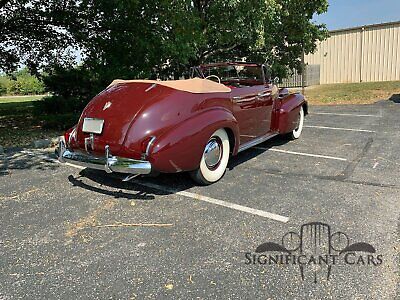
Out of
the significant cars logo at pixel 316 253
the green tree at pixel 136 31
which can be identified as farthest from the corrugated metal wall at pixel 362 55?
the significant cars logo at pixel 316 253

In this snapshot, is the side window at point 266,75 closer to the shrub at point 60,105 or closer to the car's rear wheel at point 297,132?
the car's rear wheel at point 297,132

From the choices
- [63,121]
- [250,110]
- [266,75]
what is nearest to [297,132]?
[266,75]

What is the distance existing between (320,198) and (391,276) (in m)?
1.48

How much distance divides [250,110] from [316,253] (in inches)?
114

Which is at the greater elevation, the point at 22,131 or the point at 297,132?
the point at 22,131

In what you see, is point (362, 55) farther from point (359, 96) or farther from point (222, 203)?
point (222, 203)

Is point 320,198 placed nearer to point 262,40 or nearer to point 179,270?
point 179,270

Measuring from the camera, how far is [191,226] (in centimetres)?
331

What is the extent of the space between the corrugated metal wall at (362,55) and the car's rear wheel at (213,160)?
18.4 meters

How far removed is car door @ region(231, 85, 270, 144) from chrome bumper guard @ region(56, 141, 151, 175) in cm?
181

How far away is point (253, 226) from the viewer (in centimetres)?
329

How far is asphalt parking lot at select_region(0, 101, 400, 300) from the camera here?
2.42m

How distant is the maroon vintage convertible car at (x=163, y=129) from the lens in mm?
3771

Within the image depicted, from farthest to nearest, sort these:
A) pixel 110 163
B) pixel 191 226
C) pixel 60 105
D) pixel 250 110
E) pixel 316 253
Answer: pixel 60 105 → pixel 250 110 → pixel 110 163 → pixel 191 226 → pixel 316 253
